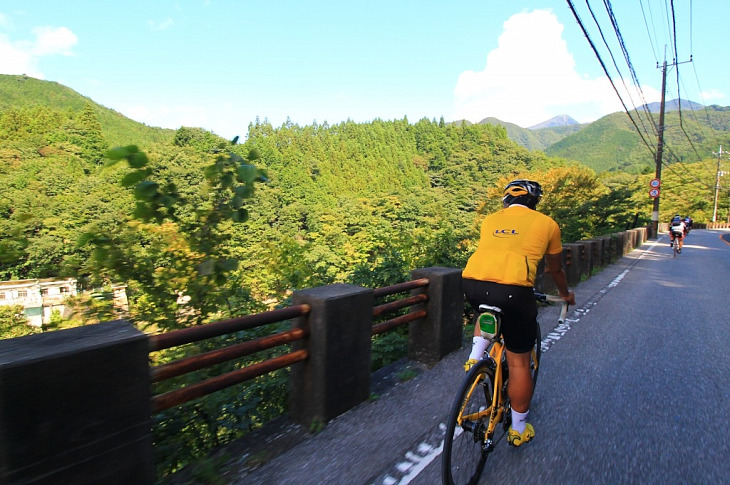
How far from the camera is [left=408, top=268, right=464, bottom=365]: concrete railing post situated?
4.59m

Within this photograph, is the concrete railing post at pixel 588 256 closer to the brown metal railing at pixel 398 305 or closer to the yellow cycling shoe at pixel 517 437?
the brown metal railing at pixel 398 305

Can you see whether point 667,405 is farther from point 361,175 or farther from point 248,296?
point 361,175

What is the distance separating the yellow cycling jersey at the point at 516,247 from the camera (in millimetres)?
2555

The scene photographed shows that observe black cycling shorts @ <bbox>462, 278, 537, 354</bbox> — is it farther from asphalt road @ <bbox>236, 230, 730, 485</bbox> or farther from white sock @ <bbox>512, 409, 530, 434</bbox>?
asphalt road @ <bbox>236, 230, 730, 485</bbox>

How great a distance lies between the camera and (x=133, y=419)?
2.00 m

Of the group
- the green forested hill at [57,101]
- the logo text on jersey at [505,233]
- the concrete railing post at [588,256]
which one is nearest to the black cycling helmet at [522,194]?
the logo text on jersey at [505,233]

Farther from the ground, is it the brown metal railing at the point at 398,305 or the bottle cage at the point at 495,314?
the bottle cage at the point at 495,314

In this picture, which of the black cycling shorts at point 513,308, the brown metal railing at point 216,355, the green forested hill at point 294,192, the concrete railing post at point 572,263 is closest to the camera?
the brown metal railing at point 216,355

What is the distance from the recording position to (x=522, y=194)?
9.12ft

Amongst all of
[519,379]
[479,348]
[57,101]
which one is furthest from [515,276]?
[57,101]

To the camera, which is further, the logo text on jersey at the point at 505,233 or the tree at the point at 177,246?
the tree at the point at 177,246

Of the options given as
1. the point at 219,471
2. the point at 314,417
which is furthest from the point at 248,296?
the point at 219,471

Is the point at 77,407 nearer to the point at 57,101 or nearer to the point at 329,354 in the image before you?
the point at 329,354

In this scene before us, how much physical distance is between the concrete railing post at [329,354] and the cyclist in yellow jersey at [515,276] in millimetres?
1040
